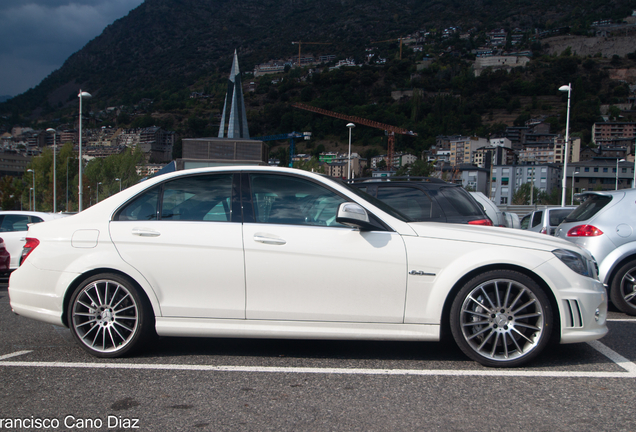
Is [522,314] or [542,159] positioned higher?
[542,159]

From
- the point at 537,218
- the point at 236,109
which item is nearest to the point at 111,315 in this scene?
the point at 537,218

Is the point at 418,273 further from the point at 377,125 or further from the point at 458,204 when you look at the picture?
the point at 377,125

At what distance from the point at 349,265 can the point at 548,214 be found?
9.25m

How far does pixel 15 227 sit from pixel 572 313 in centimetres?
1127

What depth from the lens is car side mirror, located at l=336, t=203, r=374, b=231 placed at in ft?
12.2

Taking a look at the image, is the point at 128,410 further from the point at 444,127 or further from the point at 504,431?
the point at 444,127

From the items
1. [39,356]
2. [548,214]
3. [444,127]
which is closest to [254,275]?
[39,356]

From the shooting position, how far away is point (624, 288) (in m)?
6.14

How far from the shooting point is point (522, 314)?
12.3ft

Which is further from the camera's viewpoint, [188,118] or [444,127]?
[188,118]

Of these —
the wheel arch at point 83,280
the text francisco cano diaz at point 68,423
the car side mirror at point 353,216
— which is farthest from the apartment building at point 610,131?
the text francisco cano diaz at point 68,423

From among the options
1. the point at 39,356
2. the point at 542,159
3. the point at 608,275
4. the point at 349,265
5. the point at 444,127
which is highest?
the point at 444,127

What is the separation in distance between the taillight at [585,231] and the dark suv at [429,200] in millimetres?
1049

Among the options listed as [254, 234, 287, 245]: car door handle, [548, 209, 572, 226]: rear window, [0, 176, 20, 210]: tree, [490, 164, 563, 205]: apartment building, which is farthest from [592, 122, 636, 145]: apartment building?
[254, 234, 287, 245]: car door handle
